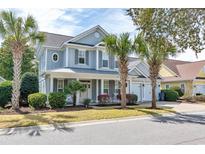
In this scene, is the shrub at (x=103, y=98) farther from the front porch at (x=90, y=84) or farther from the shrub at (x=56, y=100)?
the shrub at (x=56, y=100)

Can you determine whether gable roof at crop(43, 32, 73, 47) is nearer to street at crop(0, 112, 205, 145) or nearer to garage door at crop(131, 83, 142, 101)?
garage door at crop(131, 83, 142, 101)

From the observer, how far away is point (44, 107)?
18844mm

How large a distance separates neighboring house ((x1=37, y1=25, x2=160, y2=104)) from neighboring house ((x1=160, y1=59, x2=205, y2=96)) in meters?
12.2

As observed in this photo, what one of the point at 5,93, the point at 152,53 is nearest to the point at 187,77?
the point at 152,53

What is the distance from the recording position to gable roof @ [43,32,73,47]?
24647 mm

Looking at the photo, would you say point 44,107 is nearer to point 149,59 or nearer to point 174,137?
point 149,59

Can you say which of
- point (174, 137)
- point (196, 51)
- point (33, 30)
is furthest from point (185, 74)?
point (174, 137)

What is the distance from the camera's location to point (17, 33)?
16891 mm

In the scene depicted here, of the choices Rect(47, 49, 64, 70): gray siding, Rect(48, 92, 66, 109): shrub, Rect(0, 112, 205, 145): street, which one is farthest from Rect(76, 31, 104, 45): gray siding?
Rect(0, 112, 205, 145): street

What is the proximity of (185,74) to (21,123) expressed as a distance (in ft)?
102

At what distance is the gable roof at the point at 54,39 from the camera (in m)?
24.6

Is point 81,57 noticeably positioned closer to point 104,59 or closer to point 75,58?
point 75,58

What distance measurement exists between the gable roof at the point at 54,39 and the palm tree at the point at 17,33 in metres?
6.68

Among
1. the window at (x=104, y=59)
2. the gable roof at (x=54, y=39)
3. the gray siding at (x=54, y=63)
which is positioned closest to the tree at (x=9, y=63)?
the gable roof at (x=54, y=39)
